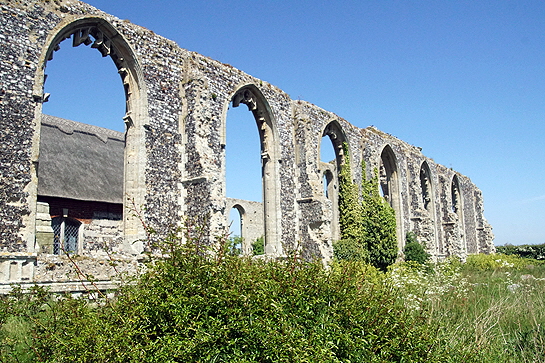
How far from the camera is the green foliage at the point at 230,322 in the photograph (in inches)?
158

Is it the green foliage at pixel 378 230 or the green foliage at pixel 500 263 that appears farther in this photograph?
the green foliage at pixel 378 230

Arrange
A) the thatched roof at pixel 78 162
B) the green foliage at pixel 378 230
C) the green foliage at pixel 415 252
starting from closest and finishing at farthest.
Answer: the thatched roof at pixel 78 162
the green foliage at pixel 378 230
the green foliage at pixel 415 252

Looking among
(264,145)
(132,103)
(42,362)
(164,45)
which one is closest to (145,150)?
(132,103)

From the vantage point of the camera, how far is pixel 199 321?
13.9 feet

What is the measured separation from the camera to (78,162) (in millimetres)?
19969

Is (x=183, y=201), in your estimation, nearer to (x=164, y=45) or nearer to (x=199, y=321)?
(x=164, y=45)

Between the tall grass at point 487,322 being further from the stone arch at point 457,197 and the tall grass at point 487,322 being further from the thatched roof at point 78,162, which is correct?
the stone arch at point 457,197

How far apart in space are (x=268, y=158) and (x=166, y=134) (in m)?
4.36

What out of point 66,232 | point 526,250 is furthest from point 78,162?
point 526,250

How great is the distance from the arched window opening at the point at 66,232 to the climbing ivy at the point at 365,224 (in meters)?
9.76

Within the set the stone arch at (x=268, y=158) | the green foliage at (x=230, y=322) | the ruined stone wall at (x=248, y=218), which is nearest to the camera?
the green foliage at (x=230, y=322)

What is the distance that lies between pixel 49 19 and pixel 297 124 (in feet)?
29.0

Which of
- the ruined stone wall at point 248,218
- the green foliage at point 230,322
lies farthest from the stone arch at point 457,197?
the green foliage at point 230,322

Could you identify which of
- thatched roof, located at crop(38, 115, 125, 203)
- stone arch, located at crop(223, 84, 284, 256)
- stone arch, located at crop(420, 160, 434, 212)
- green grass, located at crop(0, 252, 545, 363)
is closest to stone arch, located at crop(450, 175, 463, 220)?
stone arch, located at crop(420, 160, 434, 212)
